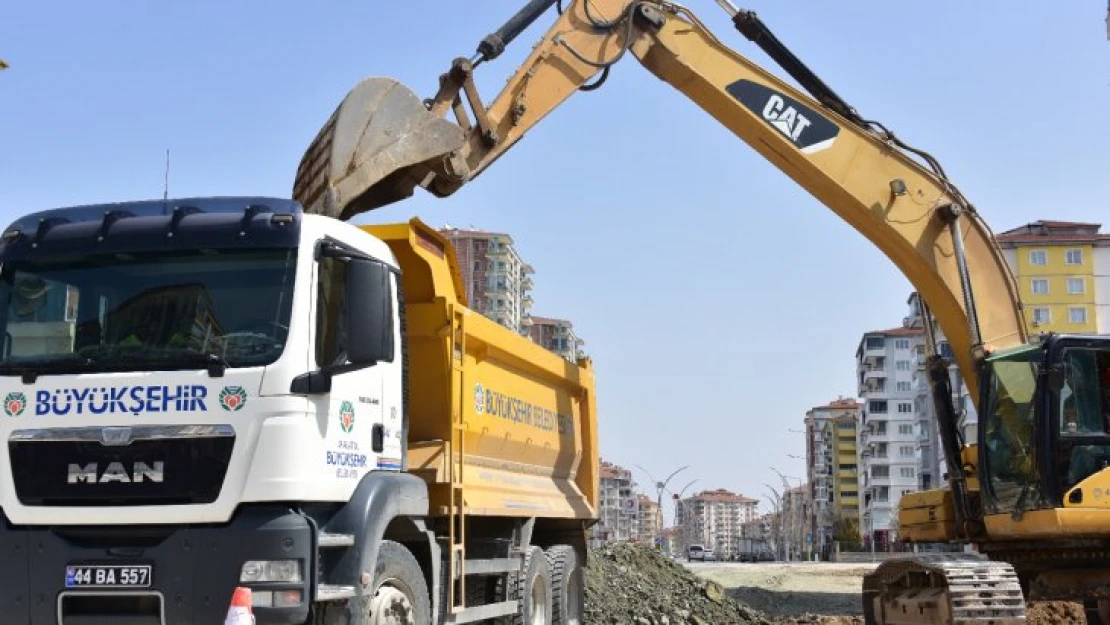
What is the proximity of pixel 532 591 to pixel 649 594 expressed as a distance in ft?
27.4

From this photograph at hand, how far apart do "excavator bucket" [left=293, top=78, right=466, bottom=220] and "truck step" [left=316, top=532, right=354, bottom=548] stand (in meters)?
2.96

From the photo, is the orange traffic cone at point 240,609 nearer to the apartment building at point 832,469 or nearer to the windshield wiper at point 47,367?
the windshield wiper at point 47,367

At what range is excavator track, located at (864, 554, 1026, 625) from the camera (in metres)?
10.2

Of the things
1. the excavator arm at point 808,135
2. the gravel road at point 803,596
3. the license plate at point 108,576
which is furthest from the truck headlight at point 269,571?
the gravel road at point 803,596

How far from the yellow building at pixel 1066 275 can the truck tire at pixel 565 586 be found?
3671 inches

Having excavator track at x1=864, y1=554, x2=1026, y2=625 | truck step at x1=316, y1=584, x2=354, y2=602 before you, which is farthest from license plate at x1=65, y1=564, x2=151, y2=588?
excavator track at x1=864, y1=554, x2=1026, y2=625

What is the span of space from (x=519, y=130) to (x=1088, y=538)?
20.6ft

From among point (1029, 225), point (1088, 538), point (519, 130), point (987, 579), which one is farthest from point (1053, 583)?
point (1029, 225)

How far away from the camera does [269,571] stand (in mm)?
6949

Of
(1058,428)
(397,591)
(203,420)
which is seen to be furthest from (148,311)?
(1058,428)

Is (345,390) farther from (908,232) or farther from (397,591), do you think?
(908,232)

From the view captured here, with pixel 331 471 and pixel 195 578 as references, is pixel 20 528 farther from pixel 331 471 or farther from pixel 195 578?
pixel 331 471

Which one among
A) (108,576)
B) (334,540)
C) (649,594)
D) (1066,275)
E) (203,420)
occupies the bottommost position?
(649,594)

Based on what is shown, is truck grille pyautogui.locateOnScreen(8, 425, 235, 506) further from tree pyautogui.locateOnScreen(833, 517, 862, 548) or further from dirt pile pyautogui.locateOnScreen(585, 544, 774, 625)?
tree pyautogui.locateOnScreen(833, 517, 862, 548)
